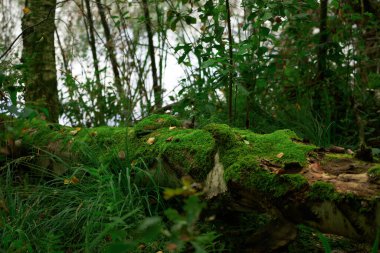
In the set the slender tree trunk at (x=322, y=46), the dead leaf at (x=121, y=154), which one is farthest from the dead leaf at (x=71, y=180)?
the slender tree trunk at (x=322, y=46)

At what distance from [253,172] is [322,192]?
339mm

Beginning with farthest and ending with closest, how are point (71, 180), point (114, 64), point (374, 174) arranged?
point (114, 64) → point (71, 180) → point (374, 174)

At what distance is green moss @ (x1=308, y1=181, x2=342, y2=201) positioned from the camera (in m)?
1.62

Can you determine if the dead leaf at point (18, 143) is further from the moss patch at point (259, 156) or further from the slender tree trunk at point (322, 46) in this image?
the slender tree trunk at point (322, 46)

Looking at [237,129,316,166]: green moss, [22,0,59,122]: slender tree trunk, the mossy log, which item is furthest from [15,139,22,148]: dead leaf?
[237,129,316,166]: green moss

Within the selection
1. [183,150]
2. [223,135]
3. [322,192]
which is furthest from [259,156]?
[183,150]

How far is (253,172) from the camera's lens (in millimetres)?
1863

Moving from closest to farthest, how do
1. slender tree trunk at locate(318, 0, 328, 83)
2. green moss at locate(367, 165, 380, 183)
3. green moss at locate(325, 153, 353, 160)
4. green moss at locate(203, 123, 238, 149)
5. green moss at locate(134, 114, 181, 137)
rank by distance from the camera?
1. green moss at locate(367, 165, 380, 183)
2. green moss at locate(325, 153, 353, 160)
3. green moss at locate(203, 123, 238, 149)
4. green moss at locate(134, 114, 181, 137)
5. slender tree trunk at locate(318, 0, 328, 83)

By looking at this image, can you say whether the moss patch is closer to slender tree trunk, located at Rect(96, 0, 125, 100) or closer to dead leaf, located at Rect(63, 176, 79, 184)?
dead leaf, located at Rect(63, 176, 79, 184)

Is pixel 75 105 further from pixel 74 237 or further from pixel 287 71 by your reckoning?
pixel 74 237

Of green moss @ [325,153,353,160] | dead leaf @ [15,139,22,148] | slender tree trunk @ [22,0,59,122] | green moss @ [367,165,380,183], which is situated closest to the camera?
green moss @ [367,165,380,183]

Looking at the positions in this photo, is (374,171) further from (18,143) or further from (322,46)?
(18,143)

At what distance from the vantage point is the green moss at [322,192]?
1.62 meters

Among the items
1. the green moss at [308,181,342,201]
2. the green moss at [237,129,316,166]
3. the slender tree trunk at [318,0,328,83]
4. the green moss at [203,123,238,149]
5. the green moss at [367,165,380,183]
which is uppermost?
the slender tree trunk at [318,0,328,83]
